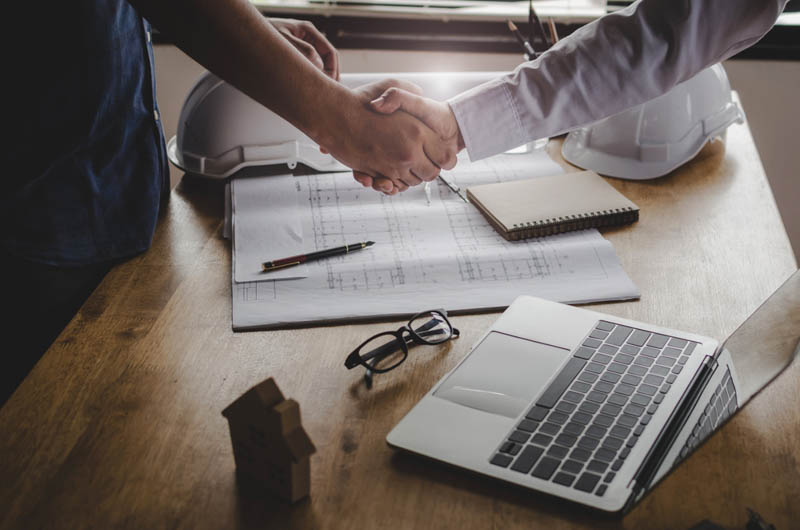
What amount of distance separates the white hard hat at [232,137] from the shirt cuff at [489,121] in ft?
0.80

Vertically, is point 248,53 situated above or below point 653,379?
above

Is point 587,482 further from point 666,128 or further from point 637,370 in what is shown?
point 666,128

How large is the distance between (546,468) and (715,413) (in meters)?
0.19

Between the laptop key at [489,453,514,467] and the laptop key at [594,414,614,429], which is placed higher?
the laptop key at [489,453,514,467]

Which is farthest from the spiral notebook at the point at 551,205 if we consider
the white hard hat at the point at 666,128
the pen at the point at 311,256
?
the pen at the point at 311,256

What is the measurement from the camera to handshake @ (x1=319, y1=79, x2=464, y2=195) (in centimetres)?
119

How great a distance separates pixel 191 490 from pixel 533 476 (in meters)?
0.30

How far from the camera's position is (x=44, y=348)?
103cm

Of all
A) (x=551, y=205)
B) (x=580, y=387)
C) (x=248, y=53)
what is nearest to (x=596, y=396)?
(x=580, y=387)

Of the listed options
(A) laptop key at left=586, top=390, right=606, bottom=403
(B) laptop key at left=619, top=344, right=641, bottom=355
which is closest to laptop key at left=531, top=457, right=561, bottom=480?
(A) laptop key at left=586, top=390, right=606, bottom=403

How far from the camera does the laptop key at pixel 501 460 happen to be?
0.65 m

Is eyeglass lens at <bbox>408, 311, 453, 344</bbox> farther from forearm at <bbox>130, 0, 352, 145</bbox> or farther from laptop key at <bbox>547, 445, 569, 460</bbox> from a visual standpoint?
forearm at <bbox>130, 0, 352, 145</bbox>

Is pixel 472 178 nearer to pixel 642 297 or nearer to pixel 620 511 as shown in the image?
pixel 642 297

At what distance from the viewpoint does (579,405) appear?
0.72 meters
